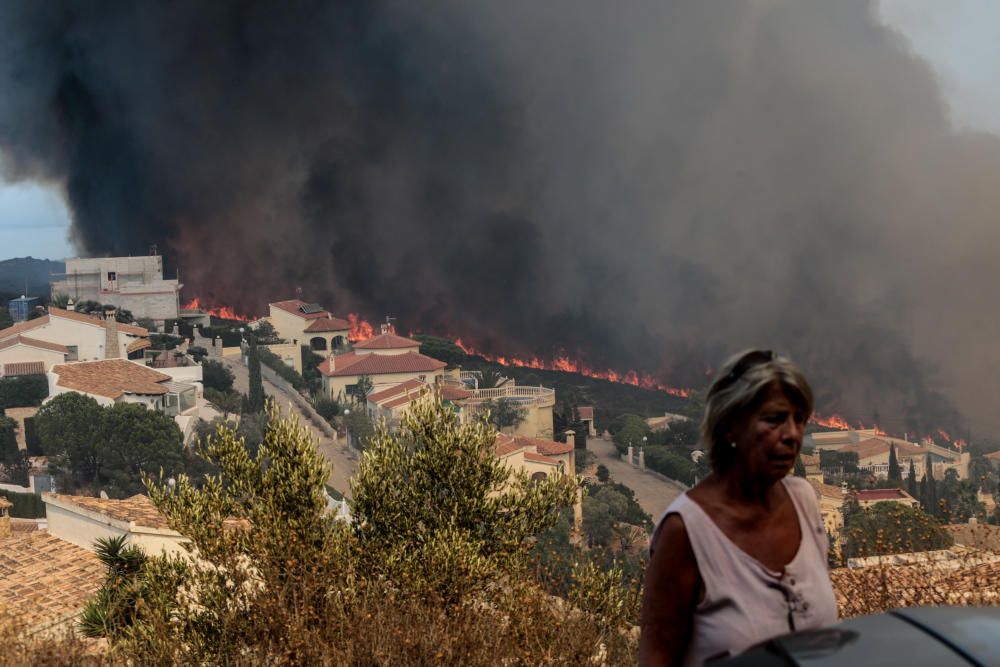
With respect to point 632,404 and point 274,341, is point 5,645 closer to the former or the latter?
point 632,404

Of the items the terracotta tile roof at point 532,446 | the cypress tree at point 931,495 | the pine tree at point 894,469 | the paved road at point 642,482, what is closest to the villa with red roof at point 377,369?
the paved road at point 642,482

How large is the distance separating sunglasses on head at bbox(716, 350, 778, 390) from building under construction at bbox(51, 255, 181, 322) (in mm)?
47953

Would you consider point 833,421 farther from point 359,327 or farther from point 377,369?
point 359,327

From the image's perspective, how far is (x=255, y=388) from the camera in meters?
35.4

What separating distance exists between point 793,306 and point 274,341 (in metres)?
23.5

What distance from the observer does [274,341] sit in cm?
4600

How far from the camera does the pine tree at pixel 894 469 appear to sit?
27055 mm

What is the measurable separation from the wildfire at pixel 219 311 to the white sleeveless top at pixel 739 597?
55.8 m

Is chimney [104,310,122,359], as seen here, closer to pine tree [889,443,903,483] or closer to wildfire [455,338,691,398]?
wildfire [455,338,691,398]

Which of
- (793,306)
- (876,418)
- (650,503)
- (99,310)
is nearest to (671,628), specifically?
(650,503)

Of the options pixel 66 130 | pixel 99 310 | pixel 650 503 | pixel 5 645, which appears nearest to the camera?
pixel 5 645

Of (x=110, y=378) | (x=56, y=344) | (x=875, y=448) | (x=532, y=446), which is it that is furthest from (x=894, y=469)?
(x=56, y=344)

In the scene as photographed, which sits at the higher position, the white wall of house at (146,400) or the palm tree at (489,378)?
the white wall of house at (146,400)

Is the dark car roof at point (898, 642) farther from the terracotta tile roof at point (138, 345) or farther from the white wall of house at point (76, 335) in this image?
the terracotta tile roof at point (138, 345)
